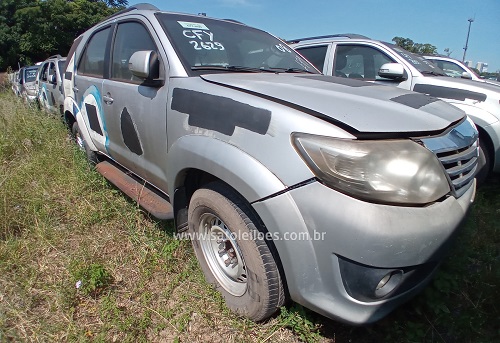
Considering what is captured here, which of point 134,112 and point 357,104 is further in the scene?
point 134,112

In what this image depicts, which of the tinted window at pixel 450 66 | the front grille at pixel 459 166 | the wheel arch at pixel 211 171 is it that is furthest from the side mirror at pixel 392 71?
the tinted window at pixel 450 66

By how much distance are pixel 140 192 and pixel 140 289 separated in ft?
2.69

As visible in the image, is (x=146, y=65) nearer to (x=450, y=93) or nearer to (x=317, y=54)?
(x=450, y=93)

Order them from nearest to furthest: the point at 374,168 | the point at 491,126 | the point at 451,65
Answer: the point at 374,168 < the point at 491,126 < the point at 451,65

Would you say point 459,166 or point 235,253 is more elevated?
point 459,166

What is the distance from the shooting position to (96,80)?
3096 mm

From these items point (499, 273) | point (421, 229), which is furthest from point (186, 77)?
point (499, 273)

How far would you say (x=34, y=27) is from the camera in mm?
28234

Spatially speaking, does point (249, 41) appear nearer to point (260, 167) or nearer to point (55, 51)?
point (260, 167)

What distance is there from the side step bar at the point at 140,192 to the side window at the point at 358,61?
333cm

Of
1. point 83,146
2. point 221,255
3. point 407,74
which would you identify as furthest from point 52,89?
point 407,74

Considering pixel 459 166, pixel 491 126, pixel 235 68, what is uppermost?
pixel 235 68

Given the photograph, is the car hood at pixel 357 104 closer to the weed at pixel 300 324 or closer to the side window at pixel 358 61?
the weed at pixel 300 324

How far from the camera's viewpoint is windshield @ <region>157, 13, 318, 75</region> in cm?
216
